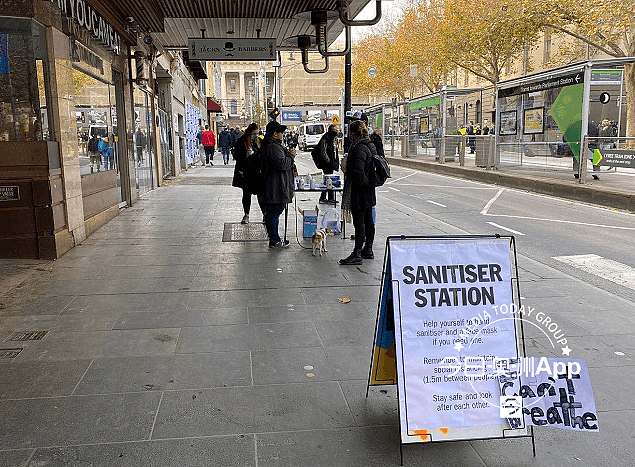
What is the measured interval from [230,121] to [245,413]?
356 feet

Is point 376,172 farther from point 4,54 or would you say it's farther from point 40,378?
point 4,54

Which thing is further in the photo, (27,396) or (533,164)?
(533,164)

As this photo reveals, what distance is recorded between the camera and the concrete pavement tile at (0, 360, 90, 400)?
12.4 feet

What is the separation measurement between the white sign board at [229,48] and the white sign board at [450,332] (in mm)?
10639

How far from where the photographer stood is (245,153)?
401 inches

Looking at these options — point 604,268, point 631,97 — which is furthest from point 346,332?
point 631,97

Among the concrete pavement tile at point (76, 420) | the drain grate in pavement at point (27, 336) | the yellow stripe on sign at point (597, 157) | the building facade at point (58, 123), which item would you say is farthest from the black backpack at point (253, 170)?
the yellow stripe on sign at point (597, 157)

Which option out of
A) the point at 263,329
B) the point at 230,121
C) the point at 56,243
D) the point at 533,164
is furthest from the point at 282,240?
the point at 230,121

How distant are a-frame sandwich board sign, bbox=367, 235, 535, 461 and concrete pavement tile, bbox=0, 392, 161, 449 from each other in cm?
154

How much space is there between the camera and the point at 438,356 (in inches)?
123

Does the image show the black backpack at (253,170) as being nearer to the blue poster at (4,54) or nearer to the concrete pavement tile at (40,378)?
the blue poster at (4,54)

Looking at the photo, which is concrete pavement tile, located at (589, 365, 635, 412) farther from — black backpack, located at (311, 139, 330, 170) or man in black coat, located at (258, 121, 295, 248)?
black backpack, located at (311, 139, 330, 170)

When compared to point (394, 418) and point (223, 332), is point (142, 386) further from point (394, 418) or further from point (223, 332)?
point (394, 418)

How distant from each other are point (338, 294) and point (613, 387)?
9.36 ft
